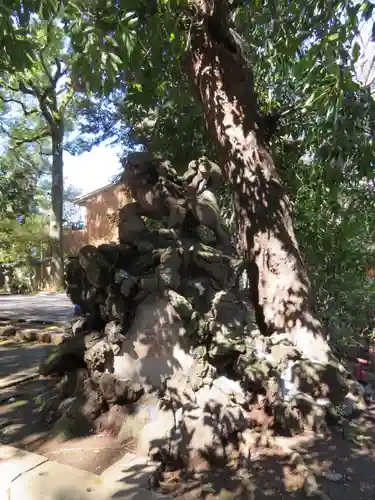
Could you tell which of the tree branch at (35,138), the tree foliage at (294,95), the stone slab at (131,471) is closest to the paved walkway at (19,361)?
the stone slab at (131,471)

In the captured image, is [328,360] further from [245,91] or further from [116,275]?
[245,91]

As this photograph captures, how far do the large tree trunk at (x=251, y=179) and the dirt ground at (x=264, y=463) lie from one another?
3.29 ft

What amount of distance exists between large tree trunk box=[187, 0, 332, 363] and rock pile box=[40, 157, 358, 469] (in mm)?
242

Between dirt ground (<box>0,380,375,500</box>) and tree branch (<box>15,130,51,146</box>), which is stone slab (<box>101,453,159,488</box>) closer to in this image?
dirt ground (<box>0,380,375,500</box>)

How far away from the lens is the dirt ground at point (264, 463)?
253 centimetres

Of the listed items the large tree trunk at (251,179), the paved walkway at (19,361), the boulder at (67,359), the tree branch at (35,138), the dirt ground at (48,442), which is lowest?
the dirt ground at (48,442)

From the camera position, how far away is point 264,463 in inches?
112

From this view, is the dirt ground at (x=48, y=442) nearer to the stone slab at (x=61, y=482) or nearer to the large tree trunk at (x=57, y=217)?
the stone slab at (x=61, y=482)

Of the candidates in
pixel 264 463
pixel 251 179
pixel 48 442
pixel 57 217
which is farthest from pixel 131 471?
pixel 57 217

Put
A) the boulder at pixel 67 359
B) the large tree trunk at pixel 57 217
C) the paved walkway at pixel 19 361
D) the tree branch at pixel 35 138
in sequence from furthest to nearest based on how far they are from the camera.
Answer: the tree branch at pixel 35 138 < the large tree trunk at pixel 57 217 < the paved walkway at pixel 19 361 < the boulder at pixel 67 359

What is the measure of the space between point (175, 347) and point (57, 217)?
1728 centimetres

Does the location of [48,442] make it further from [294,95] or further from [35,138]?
[35,138]

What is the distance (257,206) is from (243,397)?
1945 millimetres

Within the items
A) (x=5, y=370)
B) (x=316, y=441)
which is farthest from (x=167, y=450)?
(x=5, y=370)
